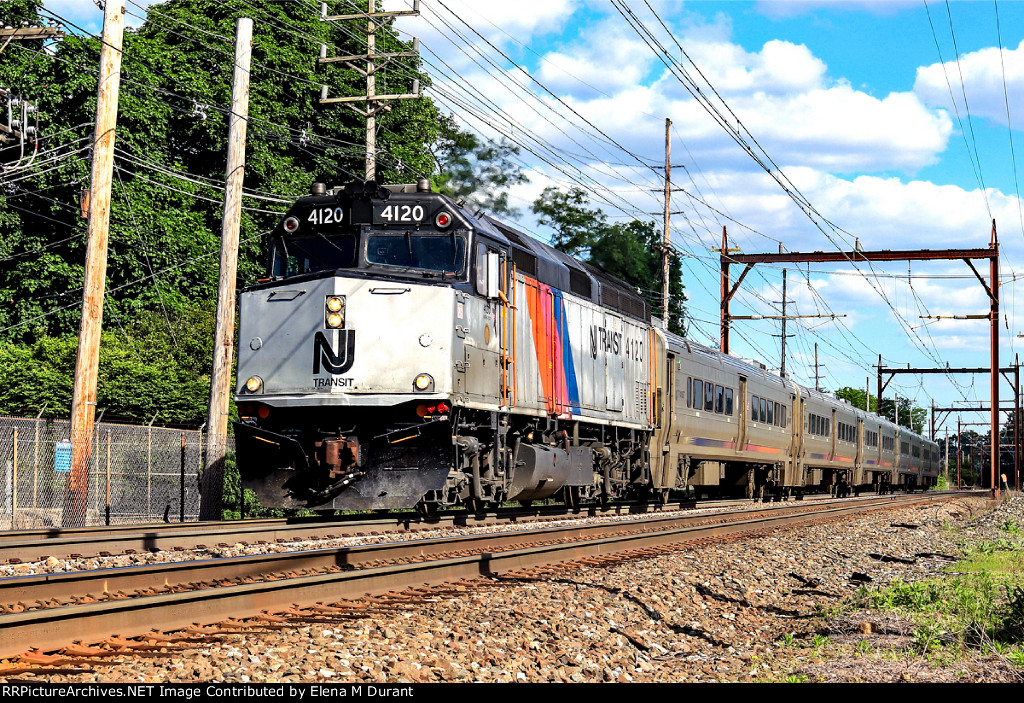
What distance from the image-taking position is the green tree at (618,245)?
62250 millimetres

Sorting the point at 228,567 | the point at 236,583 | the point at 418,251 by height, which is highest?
the point at 418,251

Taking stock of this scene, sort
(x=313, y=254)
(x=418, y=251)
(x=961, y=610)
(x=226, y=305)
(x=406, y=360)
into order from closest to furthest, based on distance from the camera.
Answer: (x=961, y=610) < (x=406, y=360) < (x=418, y=251) < (x=313, y=254) < (x=226, y=305)

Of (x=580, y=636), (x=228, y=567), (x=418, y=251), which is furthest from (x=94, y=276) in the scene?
(x=580, y=636)

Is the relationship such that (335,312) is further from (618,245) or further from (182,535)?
(618,245)

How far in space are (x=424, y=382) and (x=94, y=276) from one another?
27.0 ft

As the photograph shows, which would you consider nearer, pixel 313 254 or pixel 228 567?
pixel 228 567

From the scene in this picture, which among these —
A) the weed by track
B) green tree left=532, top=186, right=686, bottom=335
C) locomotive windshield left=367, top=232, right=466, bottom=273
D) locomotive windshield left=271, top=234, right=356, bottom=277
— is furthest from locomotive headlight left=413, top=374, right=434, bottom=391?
green tree left=532, top=186, right=686, bottom=335

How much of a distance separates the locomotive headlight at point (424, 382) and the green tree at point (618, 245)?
47770 mm

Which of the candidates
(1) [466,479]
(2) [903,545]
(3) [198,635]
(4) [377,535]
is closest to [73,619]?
(3) [198,635]

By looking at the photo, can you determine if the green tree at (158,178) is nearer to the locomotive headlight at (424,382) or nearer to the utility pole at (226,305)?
the utility pole at (226,305)

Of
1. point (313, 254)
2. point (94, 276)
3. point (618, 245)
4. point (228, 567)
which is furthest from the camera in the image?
point (618, 245)

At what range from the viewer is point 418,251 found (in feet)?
48.2

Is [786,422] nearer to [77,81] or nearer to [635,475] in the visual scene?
[635,475]

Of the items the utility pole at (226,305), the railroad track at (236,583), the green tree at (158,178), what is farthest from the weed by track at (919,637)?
the green tree at (158,178)
